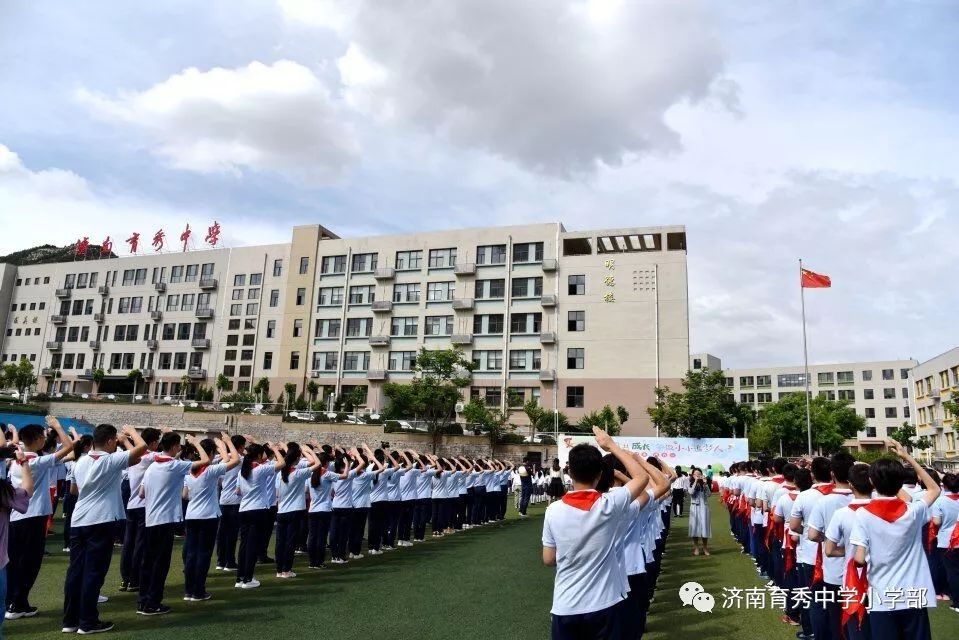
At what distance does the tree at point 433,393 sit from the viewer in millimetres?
38375

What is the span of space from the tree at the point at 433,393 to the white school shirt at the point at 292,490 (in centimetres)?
2842

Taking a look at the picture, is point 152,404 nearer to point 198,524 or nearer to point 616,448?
point 198,524

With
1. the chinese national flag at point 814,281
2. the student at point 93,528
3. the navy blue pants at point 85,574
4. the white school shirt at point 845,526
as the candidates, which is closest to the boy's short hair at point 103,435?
the student at point 93,528

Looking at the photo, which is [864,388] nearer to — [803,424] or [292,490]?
[803,424]

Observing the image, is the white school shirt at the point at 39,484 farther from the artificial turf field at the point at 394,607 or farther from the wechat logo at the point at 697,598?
the wechat logo at the point at 697,598

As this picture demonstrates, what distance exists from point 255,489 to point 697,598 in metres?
6.00

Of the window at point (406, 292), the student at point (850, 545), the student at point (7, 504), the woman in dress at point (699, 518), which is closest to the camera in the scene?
the student at point (850, 545)

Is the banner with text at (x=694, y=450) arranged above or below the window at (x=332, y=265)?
below

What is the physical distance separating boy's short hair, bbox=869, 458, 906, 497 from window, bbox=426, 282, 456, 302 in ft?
147

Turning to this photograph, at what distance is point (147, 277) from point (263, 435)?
2594 cm

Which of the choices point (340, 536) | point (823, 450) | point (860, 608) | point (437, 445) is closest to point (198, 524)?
point (340, 536)

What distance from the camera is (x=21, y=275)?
62.8 m

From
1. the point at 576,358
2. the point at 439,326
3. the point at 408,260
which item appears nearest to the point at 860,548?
the point at 576,358

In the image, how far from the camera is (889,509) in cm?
425
